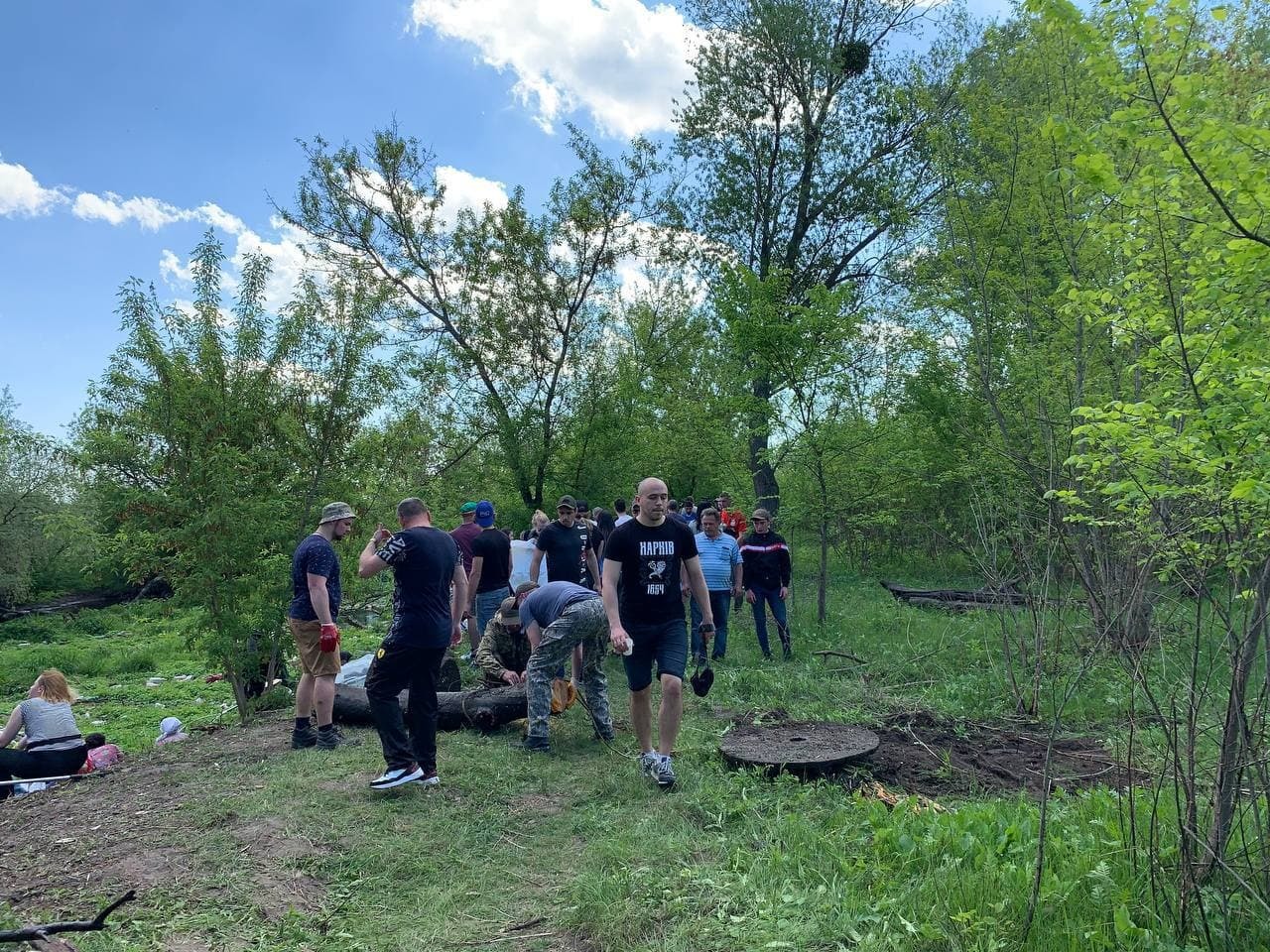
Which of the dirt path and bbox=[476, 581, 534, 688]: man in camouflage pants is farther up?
bbox=[476, 581, 534, 688]: man in camouflage pants

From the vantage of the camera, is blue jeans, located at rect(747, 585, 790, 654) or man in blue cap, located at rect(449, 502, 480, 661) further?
blue jeans, located at rect(747, 585, 790, 654)

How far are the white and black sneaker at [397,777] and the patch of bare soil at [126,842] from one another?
25.5 inches

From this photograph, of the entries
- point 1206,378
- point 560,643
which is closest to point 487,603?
point 560,643

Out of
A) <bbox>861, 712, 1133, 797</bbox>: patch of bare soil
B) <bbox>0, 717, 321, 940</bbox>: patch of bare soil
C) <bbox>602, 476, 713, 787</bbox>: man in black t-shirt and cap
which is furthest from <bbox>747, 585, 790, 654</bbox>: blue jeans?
<bbox>0, 717, 321, 940</bbox>: patch of bare soil

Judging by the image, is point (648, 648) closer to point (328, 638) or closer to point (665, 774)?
point (665, 774)

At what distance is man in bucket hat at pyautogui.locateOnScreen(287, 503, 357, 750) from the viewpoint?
19.4 feet

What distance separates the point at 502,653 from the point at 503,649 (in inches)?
1.5

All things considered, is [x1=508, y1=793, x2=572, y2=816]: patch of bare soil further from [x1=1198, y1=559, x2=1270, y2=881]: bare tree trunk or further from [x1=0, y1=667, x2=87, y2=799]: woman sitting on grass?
[x1=0, y1=667, x2=87, y2=799]: woman sitting on grass

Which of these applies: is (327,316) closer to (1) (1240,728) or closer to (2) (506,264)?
(2) (506,264)

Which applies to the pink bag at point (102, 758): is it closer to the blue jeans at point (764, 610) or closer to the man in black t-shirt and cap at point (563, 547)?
the man in black t-shirt and cap at point (563, 547)

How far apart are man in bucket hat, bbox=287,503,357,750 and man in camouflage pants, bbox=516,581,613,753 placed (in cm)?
144


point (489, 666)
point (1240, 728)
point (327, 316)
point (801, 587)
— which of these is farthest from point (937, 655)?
point (801, 587)

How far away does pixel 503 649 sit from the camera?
7.35 meters

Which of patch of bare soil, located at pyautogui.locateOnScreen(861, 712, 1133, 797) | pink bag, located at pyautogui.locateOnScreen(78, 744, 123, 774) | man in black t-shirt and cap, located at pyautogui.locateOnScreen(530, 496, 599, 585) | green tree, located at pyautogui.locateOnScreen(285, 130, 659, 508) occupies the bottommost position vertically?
pink bag, located at pyautogui.locateOnScreen(78, 744, 123, 774)
